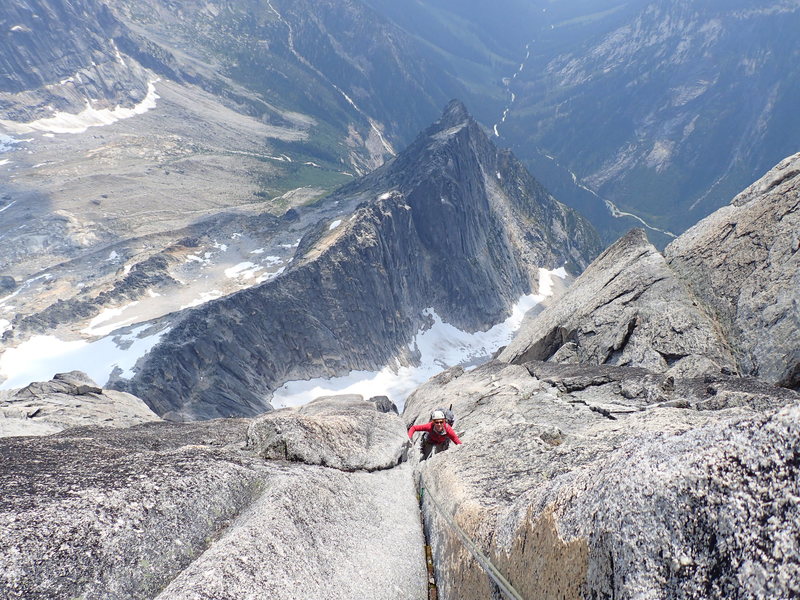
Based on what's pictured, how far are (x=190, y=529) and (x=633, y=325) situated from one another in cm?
2663

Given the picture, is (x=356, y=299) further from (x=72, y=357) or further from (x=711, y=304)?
(x=711, y=304)

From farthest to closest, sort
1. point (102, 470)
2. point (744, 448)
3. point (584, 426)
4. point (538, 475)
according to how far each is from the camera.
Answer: point (584, 426) < point (538, 475) < point (102, 470) < point (744, 448)

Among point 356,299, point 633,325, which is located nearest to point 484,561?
point 633,325

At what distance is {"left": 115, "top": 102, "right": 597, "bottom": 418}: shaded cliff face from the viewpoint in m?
93.8

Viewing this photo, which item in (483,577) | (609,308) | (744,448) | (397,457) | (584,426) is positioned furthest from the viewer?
(609,308)

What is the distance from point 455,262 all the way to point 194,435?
162 metres

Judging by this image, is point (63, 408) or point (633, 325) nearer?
point (633, 325)

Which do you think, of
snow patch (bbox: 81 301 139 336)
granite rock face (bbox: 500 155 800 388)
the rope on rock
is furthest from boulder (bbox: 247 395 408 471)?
snow patch (bbox: 81 301 139 336)

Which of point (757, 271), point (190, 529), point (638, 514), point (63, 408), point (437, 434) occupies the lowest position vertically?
point (638, 514)

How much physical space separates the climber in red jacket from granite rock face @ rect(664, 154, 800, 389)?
15.7 m

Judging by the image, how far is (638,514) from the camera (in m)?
6.12

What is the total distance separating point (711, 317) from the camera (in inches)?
1038

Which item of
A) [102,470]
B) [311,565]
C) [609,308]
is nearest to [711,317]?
[609,308]

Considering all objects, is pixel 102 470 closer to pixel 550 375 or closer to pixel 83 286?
pixel 550 375
